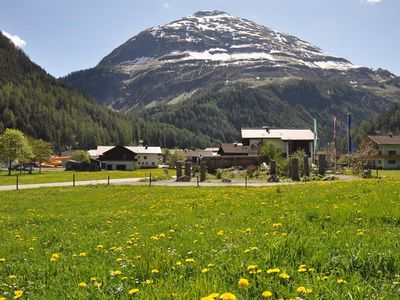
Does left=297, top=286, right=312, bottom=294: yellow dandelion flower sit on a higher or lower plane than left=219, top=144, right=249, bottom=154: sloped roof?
lower

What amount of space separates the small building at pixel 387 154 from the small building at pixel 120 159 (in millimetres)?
86346

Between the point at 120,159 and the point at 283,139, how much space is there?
68704 mm

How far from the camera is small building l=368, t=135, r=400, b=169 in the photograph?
135125 mm

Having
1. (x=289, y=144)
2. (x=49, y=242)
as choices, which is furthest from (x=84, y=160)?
(x=49, y=242)

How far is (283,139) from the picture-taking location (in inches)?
4350

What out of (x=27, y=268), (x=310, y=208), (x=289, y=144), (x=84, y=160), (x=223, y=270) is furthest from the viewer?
(x=84, y=160)

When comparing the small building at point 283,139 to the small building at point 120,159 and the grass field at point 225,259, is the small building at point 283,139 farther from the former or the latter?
the grass field at point 225,259

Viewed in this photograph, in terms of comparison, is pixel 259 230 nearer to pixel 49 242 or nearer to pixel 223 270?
pixel 223 270

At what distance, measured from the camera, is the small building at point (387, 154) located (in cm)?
13512

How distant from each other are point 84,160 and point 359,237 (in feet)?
444

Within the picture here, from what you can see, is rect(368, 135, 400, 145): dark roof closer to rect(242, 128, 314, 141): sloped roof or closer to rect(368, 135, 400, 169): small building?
rect(368, 135, 400, 169): small building

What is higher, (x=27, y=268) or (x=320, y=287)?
(x=320, y=287)

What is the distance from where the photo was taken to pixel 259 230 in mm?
9859

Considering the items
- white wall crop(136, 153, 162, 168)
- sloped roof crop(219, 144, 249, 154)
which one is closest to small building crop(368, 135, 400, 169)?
sloped roof crop(219, 144, 249, 154)
